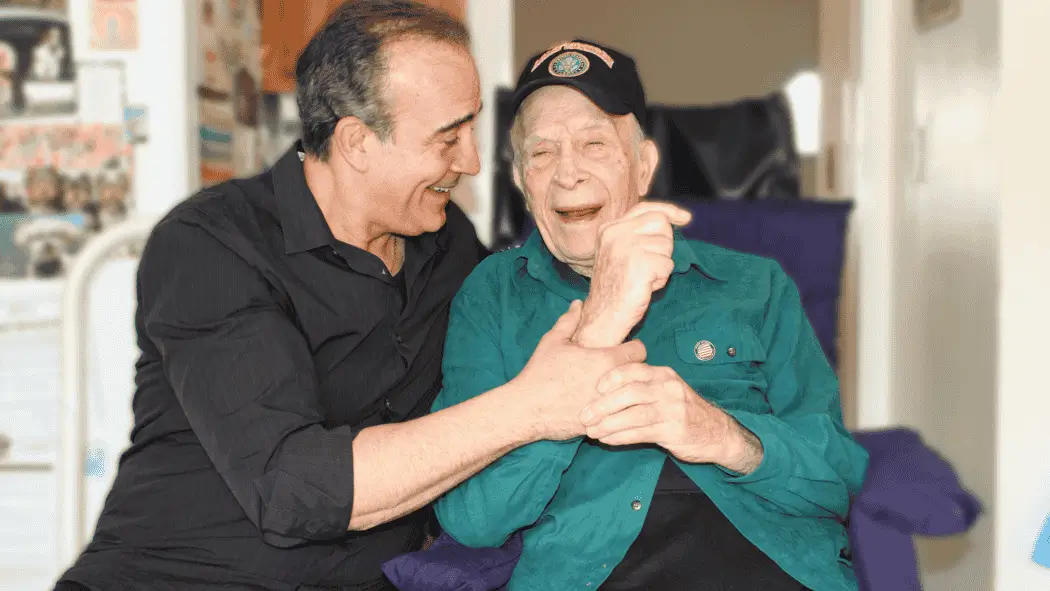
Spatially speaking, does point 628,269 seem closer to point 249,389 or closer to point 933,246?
point 249,389

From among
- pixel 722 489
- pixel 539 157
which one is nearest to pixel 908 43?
pixel 539 157

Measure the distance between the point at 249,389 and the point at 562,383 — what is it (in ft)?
1.31

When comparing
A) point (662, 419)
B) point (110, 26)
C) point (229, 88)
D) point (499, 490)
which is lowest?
point (499, 490)

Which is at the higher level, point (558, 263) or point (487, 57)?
point (487, 57)

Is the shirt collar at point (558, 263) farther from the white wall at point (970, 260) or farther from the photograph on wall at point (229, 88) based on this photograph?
the photograph on wall at point (229, 88)

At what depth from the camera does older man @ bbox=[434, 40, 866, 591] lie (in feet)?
4.39

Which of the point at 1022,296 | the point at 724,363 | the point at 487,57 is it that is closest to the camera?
the point at 724,363

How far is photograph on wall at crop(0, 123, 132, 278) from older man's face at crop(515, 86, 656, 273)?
3.54 feet

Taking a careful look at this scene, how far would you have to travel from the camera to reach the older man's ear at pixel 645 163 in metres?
1.63

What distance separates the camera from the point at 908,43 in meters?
2.47

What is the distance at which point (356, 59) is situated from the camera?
1.45 metres

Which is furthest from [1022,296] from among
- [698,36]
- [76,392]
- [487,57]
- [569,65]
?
[698,36]

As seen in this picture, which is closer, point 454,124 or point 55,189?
point 454,124

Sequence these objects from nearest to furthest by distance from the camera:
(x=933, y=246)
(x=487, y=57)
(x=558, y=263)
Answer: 1. (x=558, y=263)
2. (x=933, y=246)
3. (x=487, y=57)
